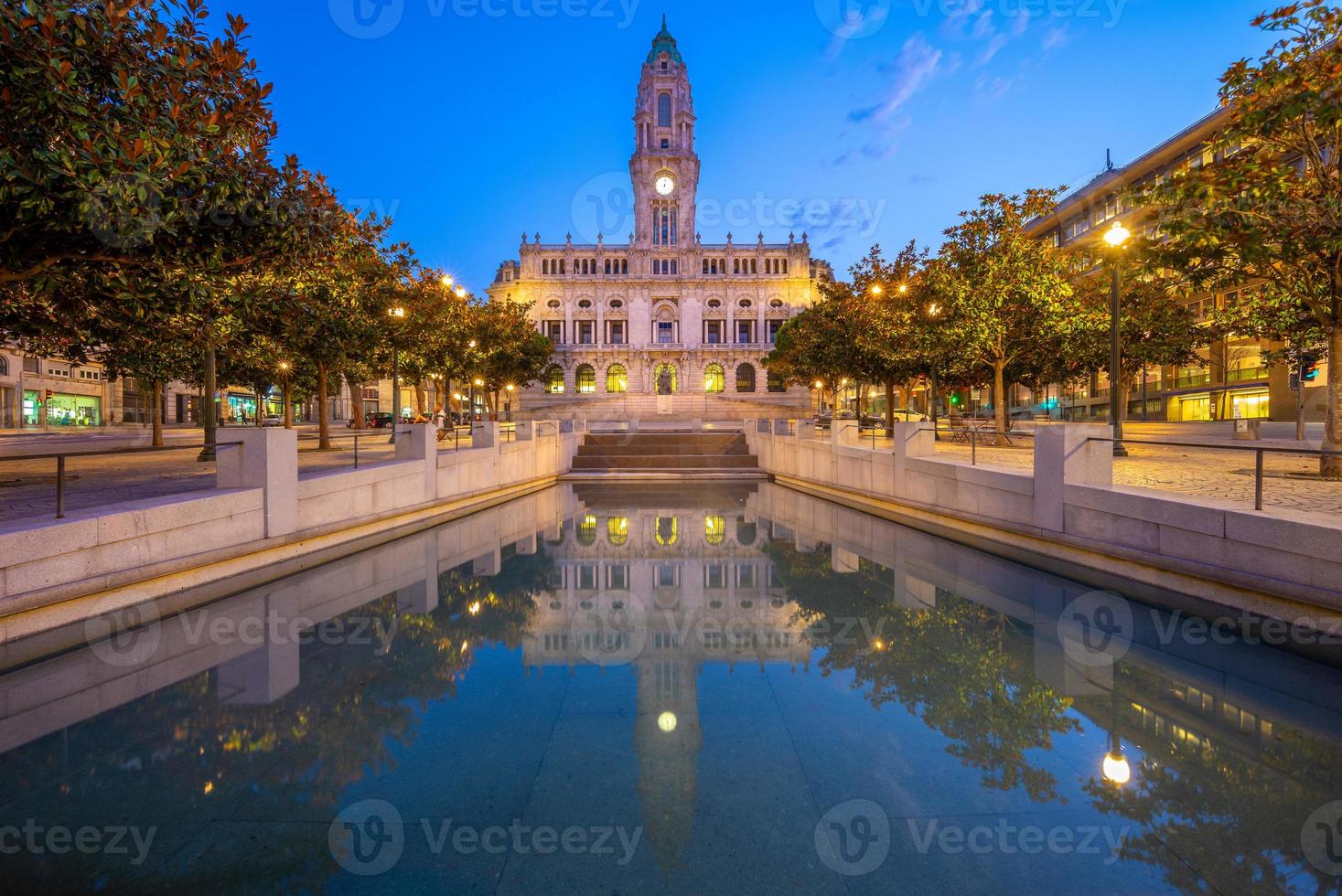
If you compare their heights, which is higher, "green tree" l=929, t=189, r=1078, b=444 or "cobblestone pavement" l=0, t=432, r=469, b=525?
"green tree" l=929, t=189, r=1078, b=444

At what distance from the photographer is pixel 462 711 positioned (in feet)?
14.5

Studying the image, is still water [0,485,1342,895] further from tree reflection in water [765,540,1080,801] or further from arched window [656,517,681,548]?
arched window [656,517,681,548]

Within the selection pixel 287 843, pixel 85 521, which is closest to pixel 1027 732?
pixel 287 843

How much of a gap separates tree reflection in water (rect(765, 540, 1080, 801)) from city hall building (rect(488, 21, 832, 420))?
65846 mm

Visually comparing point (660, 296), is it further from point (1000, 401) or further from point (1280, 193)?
point (1280, 193)

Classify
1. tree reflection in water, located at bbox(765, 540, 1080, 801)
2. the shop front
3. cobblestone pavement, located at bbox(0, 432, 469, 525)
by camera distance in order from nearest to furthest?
tree reflection in water, located at bbox(765, 540, 1080, 801), cobblestone pavement, located at bbox(0, 432, 469, 525), the shop front

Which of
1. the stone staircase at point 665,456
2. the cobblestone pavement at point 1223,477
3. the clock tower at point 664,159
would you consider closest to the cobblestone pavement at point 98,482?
the stone staircase at point 665,456

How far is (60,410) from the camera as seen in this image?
157ft

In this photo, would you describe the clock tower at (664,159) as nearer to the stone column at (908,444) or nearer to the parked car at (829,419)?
the parked car at (829,419)

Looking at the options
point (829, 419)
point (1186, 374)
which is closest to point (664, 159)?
point (829, 419)

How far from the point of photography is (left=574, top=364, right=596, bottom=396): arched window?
252 ft

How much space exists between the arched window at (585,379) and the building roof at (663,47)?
47847 mm

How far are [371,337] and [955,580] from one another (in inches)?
713

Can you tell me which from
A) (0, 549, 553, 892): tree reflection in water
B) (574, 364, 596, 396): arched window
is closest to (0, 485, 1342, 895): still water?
(0, 549, 553, 892): tree reflection in water
